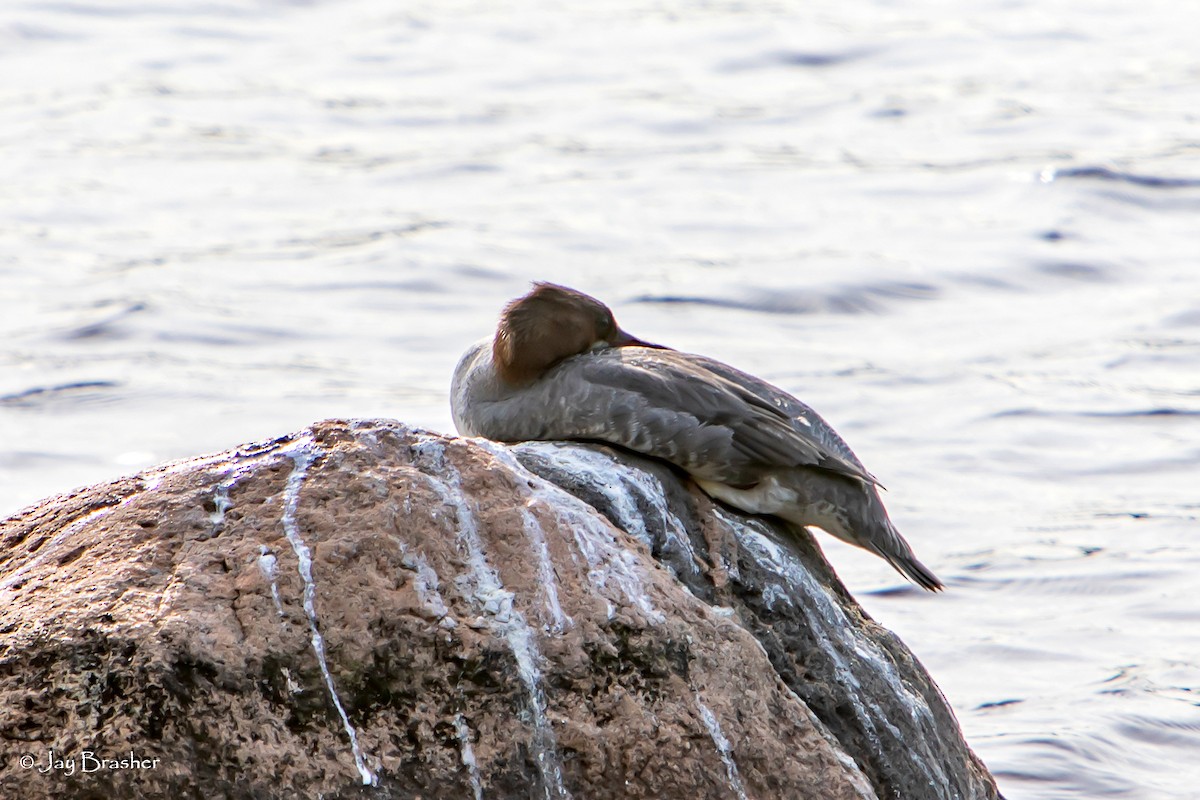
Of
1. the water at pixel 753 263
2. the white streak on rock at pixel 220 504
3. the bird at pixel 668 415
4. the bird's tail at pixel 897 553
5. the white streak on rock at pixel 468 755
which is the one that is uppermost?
the white streak on rock at pixel 220 504

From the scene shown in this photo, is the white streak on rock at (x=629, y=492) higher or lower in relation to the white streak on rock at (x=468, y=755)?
higher

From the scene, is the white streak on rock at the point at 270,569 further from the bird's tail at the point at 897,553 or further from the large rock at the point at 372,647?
the bird's tail at the point at 897,553

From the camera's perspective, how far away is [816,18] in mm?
23344

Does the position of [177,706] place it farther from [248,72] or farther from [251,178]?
[248,72]

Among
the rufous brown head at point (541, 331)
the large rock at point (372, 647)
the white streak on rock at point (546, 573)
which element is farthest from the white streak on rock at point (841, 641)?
the rufous brown head at point (541, 331)

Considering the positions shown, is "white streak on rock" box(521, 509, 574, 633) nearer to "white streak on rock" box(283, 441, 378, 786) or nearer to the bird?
"white streak on rock" box(283, 441, 378, 786)

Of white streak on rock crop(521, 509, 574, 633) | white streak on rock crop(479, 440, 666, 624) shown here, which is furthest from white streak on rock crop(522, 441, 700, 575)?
white streak on rock crop(521, 509, 574, 633)

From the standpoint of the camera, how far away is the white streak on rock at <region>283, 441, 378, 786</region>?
13.5ft

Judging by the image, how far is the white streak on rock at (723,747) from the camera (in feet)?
14.4

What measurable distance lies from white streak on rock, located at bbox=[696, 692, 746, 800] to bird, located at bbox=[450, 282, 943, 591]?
3.42ft

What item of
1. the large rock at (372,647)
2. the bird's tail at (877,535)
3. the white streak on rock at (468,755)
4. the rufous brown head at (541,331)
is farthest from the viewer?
the rufous brown head at (541,331)

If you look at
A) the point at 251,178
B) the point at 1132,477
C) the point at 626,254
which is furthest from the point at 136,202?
the point at 1132,477

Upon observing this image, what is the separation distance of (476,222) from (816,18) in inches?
331

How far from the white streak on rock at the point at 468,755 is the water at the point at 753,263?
13.4ft
